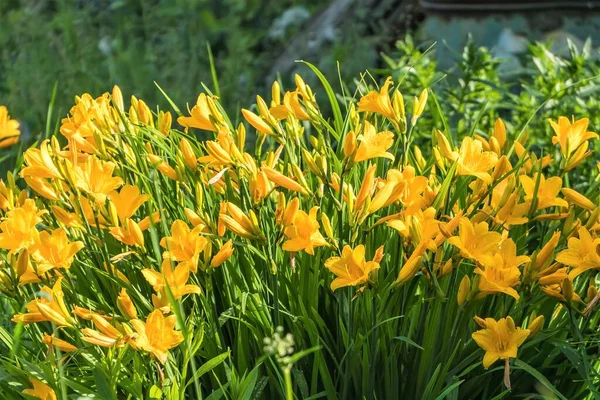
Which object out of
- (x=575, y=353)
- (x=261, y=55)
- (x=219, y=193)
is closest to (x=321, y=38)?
(x=261, y=55)

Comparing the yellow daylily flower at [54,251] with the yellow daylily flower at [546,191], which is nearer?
the yellow daylily flower at [54,251]

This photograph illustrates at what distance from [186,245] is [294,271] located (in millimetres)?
273

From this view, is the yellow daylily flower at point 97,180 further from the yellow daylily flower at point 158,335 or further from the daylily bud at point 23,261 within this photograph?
the yellow daylily flower at point 158,335

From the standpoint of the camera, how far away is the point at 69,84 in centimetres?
392

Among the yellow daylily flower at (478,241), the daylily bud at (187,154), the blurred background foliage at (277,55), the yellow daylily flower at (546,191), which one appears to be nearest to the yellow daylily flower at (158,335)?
the daylily bud at (187,154)

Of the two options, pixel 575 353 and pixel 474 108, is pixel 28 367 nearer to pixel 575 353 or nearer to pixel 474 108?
pixel 575 353

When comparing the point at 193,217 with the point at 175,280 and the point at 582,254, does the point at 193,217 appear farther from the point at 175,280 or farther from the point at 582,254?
the point at 582,254

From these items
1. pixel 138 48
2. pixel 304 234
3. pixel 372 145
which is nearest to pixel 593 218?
pixel 372 145

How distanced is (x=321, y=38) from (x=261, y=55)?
0.52m

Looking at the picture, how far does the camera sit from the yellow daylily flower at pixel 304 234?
1387mm

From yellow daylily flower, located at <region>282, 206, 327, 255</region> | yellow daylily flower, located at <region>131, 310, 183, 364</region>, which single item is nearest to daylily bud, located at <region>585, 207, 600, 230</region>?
yellow daylily flower, located at <region>282, 206, 327, 255</region>

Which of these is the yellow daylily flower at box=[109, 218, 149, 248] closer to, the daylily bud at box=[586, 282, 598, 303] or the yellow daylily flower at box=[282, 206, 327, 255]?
the yellow daylily flower at box=[282, 206, 327, 255]

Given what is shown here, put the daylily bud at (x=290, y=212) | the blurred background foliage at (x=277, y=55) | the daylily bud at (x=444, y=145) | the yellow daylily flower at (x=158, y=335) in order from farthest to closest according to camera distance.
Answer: the blurred background foliage at (x=277, y=55) < the daylily bud at (x=444, y=145) < the daylily bud at (x=290, y=212) < the yellow daylily flower at (x=158, y=335)

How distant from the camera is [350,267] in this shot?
1372mm
